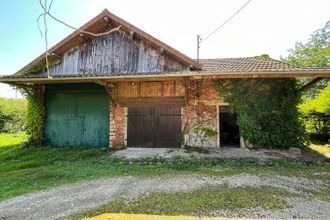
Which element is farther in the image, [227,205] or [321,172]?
[321,172]

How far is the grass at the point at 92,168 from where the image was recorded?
557 centimetres

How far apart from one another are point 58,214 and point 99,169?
2.76 meters

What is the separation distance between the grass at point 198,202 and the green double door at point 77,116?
575 cm

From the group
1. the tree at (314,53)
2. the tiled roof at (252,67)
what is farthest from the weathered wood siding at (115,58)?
the tree at (314,53)

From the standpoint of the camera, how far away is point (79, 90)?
978cm

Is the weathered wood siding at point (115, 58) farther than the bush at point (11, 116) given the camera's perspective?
No

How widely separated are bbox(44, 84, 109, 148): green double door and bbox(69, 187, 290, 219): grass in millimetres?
5746

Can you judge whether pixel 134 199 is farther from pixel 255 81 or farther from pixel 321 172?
pixel 255 81

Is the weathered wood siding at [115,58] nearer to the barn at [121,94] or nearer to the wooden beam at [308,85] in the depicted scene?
the barn at [121,94]

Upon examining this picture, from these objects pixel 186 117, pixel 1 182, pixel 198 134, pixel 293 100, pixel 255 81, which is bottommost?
pixel 1 182

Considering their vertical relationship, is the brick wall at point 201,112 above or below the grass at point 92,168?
above

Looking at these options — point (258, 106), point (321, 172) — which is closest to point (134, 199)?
point (321, 172)

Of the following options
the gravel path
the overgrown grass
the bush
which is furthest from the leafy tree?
the bush

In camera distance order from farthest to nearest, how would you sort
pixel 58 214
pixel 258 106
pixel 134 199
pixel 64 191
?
pixel 258 106
pixel 64 191
pixel 134 199
pixel 58 214
